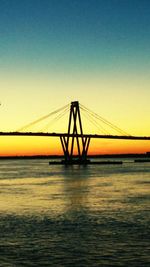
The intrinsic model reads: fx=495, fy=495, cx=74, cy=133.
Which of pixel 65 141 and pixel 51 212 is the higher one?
pixel 65 141

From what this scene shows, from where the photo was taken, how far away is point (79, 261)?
15.4 m

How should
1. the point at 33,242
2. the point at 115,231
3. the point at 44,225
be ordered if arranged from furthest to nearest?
the point at 44,225 → the point at 115,231 → the point at 33,242

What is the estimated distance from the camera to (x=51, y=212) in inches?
1118

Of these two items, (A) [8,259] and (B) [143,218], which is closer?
(A) [8,259]

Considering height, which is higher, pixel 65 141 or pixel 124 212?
pixel 65 141

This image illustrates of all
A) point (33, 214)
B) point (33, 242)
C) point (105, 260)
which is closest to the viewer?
point (105, 260)

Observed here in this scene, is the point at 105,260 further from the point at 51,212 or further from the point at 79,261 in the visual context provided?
the point at 51,212

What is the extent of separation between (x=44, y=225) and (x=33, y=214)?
4.26 m

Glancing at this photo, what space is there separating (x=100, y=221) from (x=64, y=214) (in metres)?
3.90

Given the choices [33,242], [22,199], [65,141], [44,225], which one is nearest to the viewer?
[33,242]

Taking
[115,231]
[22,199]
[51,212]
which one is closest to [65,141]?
[22,199]

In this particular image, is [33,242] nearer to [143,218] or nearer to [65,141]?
[143,218]

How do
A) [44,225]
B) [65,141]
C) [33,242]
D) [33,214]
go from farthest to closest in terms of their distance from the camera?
[65,141]
[33,214]
[44,225]
[33,242]

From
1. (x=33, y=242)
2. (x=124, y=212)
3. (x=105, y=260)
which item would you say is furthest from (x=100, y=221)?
(x=105, y=260)
